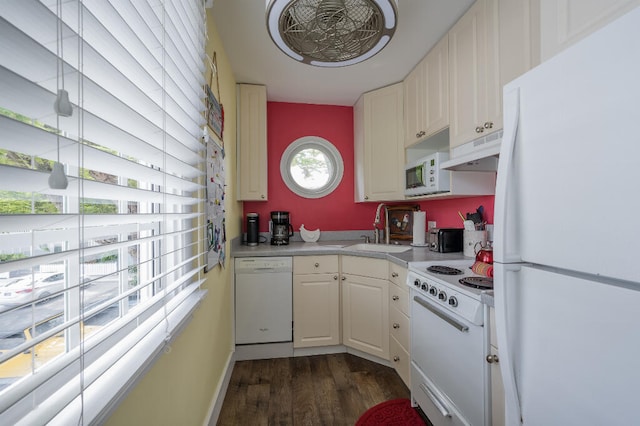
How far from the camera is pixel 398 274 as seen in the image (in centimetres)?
197

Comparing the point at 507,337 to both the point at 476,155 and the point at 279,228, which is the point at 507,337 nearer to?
the point at 476,155

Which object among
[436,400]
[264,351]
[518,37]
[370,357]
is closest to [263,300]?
[264,351]

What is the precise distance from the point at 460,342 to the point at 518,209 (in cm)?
74

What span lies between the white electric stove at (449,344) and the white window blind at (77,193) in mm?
1199

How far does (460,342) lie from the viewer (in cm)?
126

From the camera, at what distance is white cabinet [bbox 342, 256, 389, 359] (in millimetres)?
2168

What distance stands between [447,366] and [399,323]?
2.04 ft

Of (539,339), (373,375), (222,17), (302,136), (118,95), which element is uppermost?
(222,17)

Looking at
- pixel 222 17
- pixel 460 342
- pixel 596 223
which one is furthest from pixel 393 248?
pixel 222 17

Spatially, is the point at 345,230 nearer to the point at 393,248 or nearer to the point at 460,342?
the point at 393,248

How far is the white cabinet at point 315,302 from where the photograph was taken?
7.74ft

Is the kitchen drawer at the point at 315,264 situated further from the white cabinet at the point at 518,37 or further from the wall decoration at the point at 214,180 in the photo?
the white cabinet at the point at 518,37

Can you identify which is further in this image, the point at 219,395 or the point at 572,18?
the point at 219,395

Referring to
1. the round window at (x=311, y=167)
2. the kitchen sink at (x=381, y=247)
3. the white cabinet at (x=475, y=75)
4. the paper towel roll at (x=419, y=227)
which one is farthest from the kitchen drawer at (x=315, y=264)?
the white cabinet at (x=475, y=75)
